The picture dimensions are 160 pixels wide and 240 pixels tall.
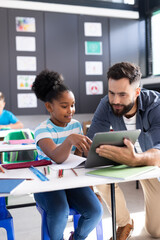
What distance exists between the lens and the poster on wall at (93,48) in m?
4.75

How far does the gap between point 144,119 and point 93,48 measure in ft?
10.3

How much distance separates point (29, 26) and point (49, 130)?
310 centimetres

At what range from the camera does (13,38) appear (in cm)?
435

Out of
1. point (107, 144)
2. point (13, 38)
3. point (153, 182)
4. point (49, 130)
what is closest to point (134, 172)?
point (107, 144)

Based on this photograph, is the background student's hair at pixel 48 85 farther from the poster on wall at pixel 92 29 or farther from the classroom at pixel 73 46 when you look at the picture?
the poster on wall at pixel 92 29

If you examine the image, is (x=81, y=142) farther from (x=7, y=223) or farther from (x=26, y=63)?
(x=26, y=63)

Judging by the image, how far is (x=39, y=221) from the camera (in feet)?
8.29

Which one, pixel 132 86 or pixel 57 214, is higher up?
pixel 132 86

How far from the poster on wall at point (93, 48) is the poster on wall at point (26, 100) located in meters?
1.15

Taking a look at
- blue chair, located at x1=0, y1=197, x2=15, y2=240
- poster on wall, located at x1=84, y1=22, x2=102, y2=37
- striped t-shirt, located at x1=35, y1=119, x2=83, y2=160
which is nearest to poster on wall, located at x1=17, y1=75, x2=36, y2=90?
poster on wall, located at x1=84, y1=22, x2=102, y2=37

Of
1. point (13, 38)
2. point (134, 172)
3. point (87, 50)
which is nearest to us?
point (134, 172)

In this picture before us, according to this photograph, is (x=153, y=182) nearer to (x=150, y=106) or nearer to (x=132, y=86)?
(x=150, y=106)

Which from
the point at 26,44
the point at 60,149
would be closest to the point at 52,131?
the point at 60,149

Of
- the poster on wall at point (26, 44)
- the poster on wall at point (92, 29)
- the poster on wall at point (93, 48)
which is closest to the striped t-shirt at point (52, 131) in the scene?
the poster on wall at point (26, 44)
